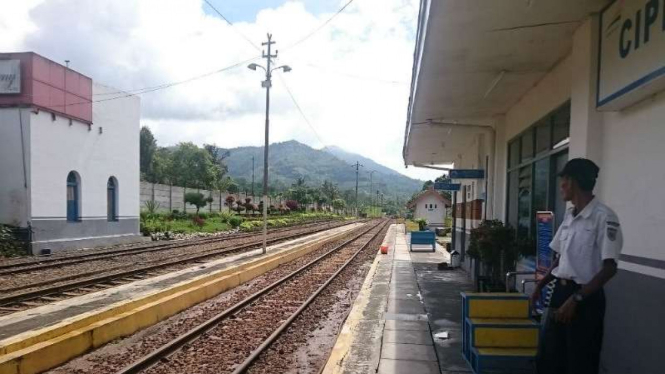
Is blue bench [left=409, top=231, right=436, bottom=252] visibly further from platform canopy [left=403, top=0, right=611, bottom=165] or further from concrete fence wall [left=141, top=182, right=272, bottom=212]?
concrete fence wall [left=141, top=182, right=272, bottom=212]

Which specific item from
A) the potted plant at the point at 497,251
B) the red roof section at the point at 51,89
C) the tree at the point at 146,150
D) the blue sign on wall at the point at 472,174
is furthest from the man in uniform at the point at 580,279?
the tree at the point at 146,150

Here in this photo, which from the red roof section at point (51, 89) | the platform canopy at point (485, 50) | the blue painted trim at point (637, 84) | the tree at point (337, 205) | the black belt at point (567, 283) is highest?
the red roof section at point (51, 89)

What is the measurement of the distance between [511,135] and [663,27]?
6386mm

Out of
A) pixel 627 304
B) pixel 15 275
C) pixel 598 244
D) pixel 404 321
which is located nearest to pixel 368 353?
pixel 404 321

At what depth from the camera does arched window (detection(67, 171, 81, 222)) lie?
20750mm

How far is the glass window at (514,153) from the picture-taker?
9409mm

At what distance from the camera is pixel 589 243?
3.24 m

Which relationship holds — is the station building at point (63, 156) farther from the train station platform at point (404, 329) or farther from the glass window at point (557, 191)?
the glass window at point (557, 191)

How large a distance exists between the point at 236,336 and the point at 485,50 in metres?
5.18

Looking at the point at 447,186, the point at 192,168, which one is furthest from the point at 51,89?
the point at 192,168

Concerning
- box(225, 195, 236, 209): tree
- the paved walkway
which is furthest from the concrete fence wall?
the paved walkway

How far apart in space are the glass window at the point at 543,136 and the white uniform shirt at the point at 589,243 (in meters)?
4.02

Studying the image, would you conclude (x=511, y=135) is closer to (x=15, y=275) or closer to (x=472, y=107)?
(x=472, y=107)

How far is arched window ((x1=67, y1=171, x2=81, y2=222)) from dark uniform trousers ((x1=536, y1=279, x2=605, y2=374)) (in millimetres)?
21207
